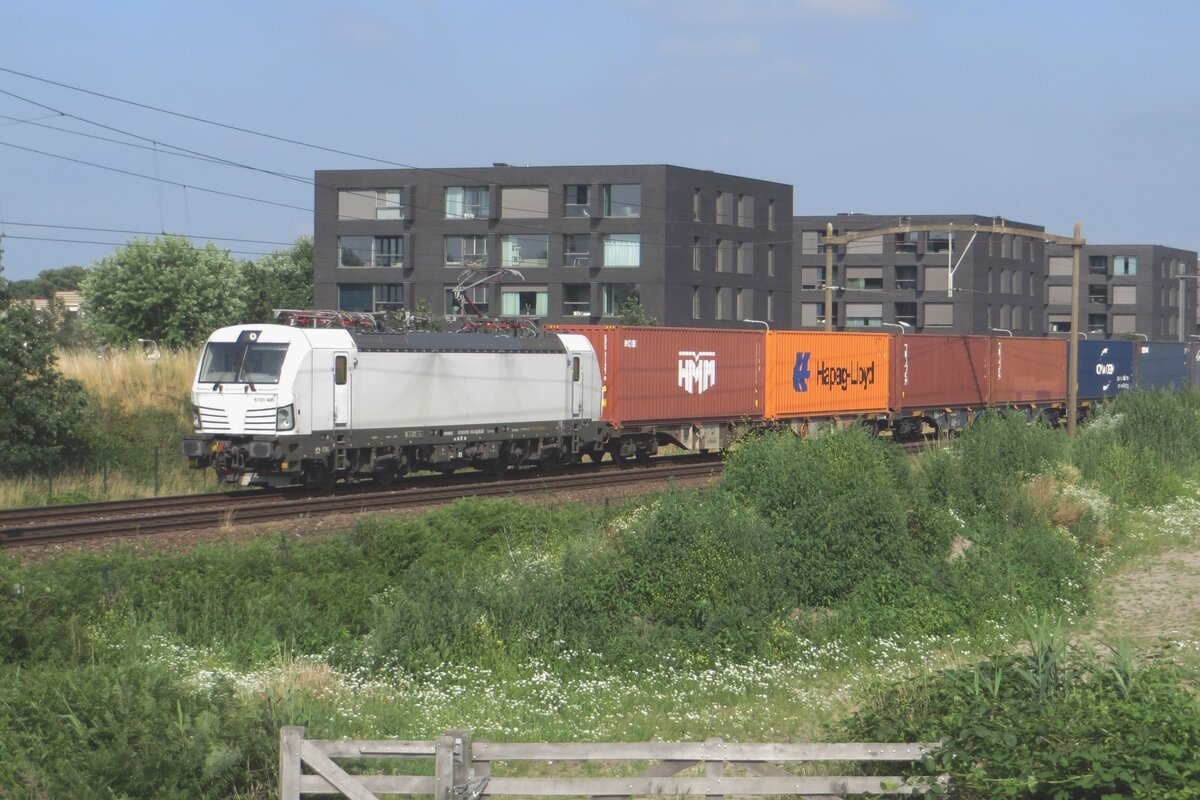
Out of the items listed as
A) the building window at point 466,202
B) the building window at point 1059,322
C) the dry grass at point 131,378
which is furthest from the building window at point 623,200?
the building window at point 1059,322

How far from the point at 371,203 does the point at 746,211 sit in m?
21.7

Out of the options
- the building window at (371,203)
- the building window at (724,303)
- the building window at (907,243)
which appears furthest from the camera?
the building window at (907,243)

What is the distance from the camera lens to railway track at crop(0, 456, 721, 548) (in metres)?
20.2

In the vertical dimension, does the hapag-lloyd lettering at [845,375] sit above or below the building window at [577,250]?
below

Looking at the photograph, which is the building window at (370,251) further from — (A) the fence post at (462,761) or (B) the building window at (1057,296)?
(B) the building window at (1057,296)

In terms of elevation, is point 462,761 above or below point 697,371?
below

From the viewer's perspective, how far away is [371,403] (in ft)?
82.2

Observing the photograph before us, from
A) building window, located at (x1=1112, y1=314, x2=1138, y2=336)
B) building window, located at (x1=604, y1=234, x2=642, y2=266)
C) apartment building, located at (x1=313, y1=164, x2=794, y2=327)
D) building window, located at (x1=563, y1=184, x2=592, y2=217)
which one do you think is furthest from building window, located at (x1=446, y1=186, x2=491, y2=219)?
building window, located at (x1=1112, y1=314, x2=1138, y2=336)

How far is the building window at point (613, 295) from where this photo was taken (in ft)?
225

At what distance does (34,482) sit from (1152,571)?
73.7 ft

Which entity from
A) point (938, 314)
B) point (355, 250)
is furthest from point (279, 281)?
point (938, 314)

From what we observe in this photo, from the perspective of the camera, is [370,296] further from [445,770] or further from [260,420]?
[445,770]

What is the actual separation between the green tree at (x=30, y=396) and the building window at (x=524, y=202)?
42.5 m

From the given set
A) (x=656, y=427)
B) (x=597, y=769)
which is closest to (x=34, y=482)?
(x=656, y=427)
